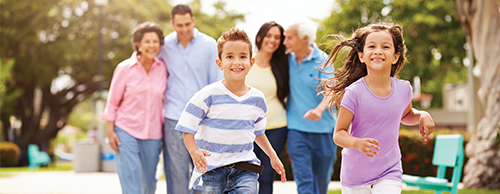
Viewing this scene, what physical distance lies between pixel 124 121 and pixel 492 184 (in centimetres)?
789

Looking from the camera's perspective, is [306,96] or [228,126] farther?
[306,96]

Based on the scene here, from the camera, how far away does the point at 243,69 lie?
147 inches

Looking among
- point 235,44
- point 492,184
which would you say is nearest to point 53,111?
point 492,184

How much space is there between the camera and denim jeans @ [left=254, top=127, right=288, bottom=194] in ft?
17.7

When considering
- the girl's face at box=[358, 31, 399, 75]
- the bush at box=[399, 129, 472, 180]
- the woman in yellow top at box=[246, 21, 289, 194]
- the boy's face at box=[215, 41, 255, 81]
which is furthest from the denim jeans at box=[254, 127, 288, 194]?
the bush at box=[399, 129, 472, 180]

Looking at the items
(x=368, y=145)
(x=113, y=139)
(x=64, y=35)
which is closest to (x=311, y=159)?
(x=113, y=139)

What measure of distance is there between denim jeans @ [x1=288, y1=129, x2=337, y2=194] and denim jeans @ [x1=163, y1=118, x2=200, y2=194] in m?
1.08

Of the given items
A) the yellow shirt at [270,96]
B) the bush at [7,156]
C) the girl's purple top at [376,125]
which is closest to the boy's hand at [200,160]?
the girl's purple top at [376,125]

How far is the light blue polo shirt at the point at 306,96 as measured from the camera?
17.9 feet

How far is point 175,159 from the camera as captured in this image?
5.34 meters

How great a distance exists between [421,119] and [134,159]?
2.94 meters

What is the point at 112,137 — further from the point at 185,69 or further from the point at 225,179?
the point at 225,179

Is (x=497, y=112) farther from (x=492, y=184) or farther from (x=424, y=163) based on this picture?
(x=424, y=163)

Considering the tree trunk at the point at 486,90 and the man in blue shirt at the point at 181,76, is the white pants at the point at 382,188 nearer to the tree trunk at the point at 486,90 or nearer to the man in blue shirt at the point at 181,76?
the man in blue shirt at the point at 181,76
